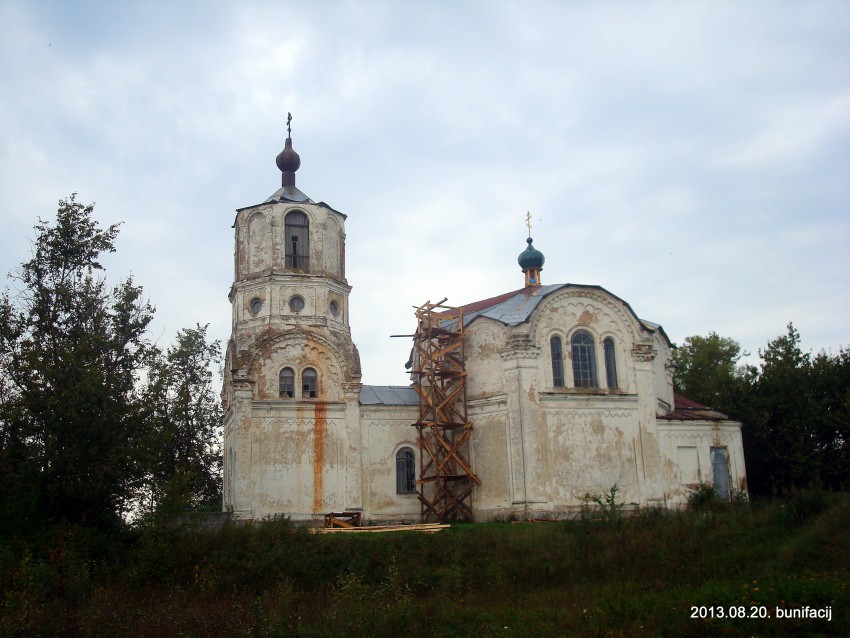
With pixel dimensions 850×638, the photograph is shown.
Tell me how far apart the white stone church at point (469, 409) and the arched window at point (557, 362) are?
45 millimetres

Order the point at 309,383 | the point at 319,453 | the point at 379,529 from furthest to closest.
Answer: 1. the point at 309,383
2. the point at 319,453
3. the point at 379,529

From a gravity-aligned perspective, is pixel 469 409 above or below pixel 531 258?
below

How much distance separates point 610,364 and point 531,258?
6062 mm

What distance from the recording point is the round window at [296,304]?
26.4 meters

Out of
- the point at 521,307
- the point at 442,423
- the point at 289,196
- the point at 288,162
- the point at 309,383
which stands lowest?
the point at 442,423

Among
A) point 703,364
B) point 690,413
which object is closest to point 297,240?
point 690,413

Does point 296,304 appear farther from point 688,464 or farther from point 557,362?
point 688,464

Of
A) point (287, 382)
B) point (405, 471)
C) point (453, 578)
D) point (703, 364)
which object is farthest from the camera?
point (703, 364)

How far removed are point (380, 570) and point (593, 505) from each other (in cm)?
815

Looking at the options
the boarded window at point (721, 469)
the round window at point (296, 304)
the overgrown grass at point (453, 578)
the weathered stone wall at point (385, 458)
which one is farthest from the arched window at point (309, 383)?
the boarded window at point (721, 469)

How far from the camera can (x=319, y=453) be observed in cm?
2511

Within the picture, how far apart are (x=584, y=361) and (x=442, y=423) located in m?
4.97

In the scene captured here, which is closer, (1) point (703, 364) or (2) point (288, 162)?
(2) point (288, 162)

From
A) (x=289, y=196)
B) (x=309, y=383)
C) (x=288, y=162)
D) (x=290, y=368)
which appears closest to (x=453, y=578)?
(x=309, y=383)
